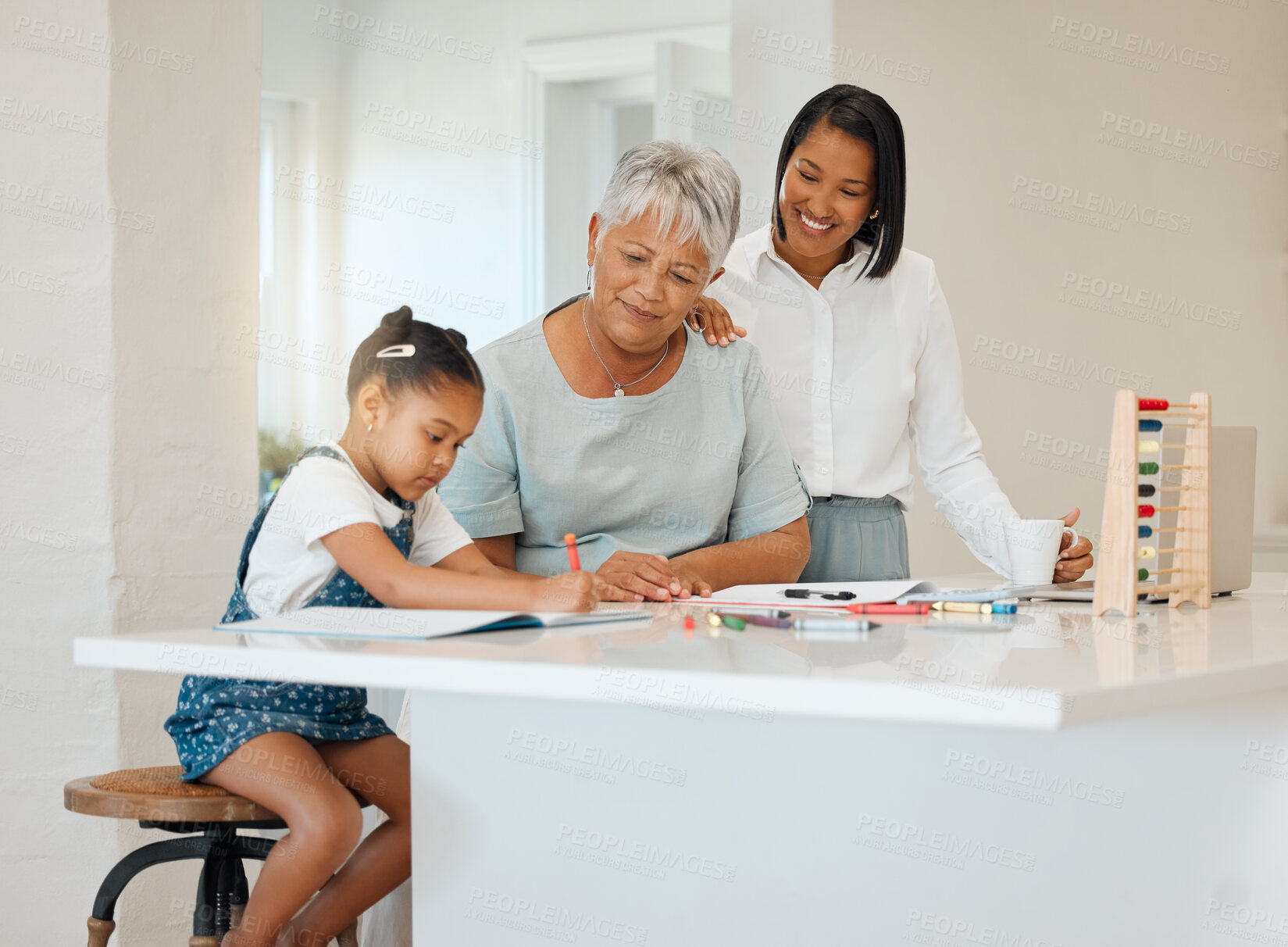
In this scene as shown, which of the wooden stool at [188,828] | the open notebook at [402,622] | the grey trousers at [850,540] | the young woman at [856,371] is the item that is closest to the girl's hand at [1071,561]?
the young woman at [856,371]

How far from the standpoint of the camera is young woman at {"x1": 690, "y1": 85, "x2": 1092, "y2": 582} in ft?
7.20

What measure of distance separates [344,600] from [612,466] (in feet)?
1.68

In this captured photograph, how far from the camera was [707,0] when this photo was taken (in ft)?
16.6

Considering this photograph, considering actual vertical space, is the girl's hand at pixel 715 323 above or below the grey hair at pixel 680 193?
below

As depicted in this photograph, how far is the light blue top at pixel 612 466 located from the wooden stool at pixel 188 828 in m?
0.50

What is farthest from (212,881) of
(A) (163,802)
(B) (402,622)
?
(B) (402,622)

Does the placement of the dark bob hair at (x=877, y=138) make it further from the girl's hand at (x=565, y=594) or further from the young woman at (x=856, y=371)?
the girl's hand at (x=565, y=594)

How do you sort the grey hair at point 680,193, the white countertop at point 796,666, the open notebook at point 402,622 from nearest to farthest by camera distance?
the white countertop at point 796,666 → the open notebook at point 402,622 → the grey hair at point 680,193

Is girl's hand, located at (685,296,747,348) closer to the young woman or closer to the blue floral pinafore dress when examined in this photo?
the young woman

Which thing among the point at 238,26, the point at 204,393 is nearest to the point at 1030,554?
the point at 204,393

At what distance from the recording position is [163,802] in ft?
4.30

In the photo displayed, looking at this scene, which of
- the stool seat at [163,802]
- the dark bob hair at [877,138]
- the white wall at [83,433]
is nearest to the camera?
the stool seat at [163,802]

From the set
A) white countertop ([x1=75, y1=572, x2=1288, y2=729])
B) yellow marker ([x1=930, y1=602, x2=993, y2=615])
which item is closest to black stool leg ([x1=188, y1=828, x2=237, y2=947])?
white countertop ([x1=75, y1=572, x2=1288, y2=729])

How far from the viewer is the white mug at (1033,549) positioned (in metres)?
1.69
